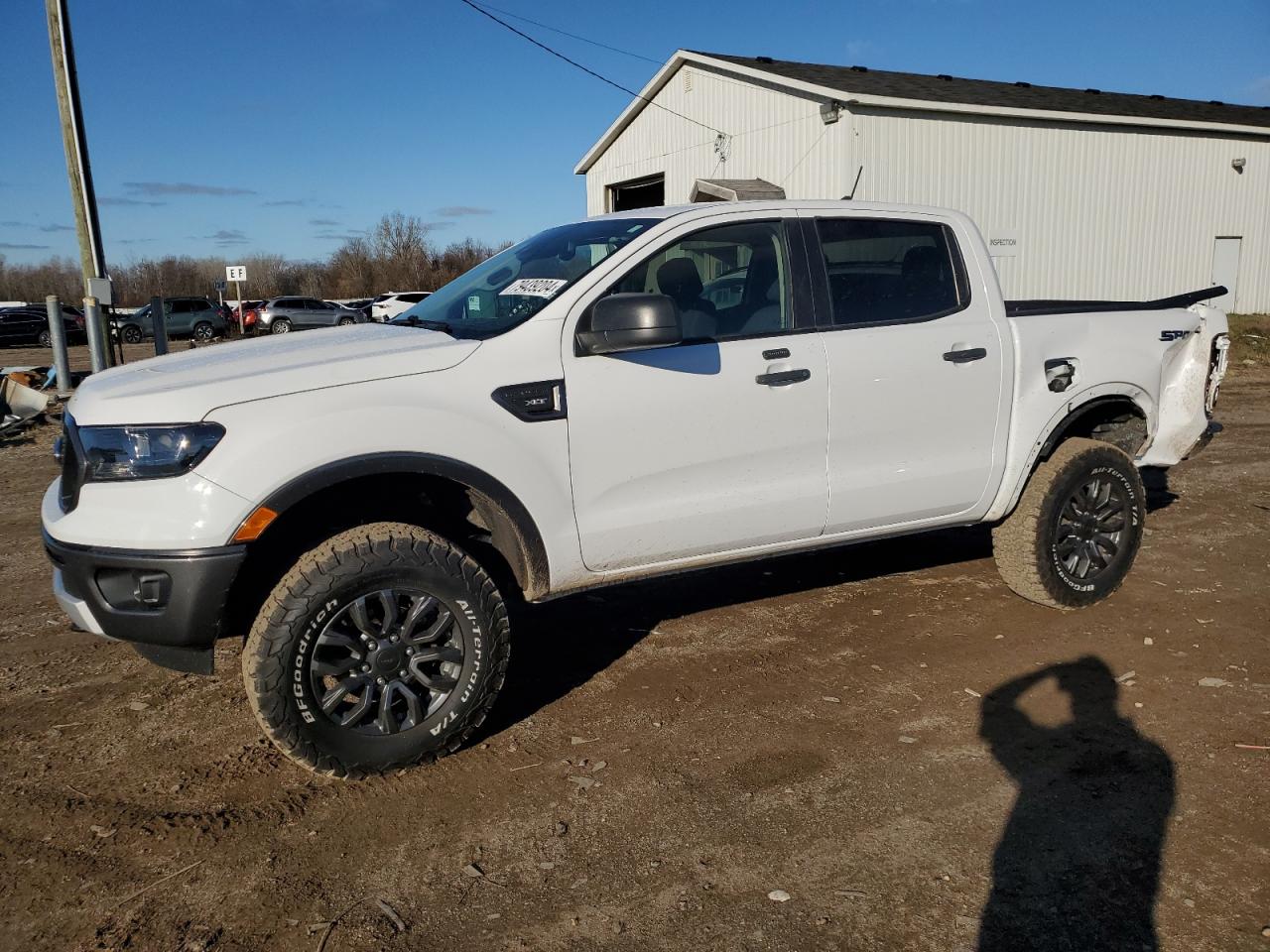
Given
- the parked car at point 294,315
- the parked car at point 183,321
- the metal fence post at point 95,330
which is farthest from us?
the parked car at point 183,321

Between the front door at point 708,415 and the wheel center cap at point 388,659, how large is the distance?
78 centimetres

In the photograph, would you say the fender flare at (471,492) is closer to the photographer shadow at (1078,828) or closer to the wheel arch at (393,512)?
the wheel arch at (393,512)

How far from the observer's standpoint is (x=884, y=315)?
4387 mm

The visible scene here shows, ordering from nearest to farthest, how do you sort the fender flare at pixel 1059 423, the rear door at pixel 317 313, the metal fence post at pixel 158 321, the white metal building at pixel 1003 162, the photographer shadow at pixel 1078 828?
the photographer shadow at pixel 1078 828
the fender flare at pixel 1059 423
the metal fence post at pixel 158 321
the white metal building at pixel 1003 162
the rear door at pixel 317 313

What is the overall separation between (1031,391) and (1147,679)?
1.38 meters

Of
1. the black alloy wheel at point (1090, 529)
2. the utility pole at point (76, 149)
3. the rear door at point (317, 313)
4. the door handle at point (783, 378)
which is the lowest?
the black alloy wheel at point (1090, 529)

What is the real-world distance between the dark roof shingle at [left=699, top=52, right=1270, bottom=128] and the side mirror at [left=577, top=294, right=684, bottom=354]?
17.1 meters

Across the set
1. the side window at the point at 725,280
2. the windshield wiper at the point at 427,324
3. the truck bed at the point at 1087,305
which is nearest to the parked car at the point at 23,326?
the windshield wiper at the point at 427,324

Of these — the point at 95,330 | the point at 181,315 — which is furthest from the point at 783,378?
the point at 181,315

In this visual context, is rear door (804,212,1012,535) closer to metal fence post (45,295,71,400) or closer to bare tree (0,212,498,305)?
metal fence post (45,295,71,400)

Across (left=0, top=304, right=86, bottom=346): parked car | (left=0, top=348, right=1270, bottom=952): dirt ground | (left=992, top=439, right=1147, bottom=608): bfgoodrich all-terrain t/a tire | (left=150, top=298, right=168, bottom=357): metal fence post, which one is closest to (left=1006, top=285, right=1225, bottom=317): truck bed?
(left=992, top=439, right=1147, bottom=608): bfgoodrich all-terrain t/a tire

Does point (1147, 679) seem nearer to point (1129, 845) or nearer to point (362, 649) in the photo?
point (1129, 845)

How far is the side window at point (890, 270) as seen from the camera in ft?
14.2

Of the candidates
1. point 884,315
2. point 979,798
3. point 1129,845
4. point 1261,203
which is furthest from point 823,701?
point 1261,203
